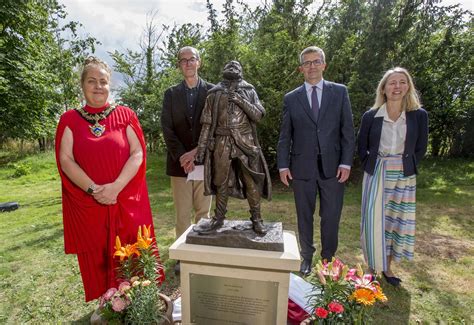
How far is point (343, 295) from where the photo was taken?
81.8 inches

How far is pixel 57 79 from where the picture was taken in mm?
9359

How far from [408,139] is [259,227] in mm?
1734

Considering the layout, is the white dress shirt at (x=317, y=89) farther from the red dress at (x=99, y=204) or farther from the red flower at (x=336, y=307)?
the red flower at (x=336, y=307)

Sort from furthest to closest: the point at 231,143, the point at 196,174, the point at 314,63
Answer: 1. the point at 196,174
2. the point at 314,63
3. the point at 231,143

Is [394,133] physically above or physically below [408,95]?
below

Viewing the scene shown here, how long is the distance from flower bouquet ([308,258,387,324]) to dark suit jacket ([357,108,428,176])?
4.39ft

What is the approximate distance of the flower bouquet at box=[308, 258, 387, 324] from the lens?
1.98 metres

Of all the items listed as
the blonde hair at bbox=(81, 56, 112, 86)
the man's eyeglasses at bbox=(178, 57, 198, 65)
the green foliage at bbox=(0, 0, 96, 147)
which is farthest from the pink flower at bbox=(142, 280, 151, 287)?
the green foliage at bbox=(0, 0, 96, 147)

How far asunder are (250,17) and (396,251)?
1089 cm

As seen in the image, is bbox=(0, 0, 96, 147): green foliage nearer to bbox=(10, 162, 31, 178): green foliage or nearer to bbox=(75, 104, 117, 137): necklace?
bbox=(10, 162, 31, 178): green foliage

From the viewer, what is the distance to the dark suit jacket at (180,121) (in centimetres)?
319

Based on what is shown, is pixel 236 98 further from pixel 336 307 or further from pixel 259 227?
pixel 336 307

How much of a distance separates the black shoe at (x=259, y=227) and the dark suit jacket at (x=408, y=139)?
1411mm

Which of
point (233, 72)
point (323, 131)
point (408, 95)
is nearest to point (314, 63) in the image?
point (323, 131)
